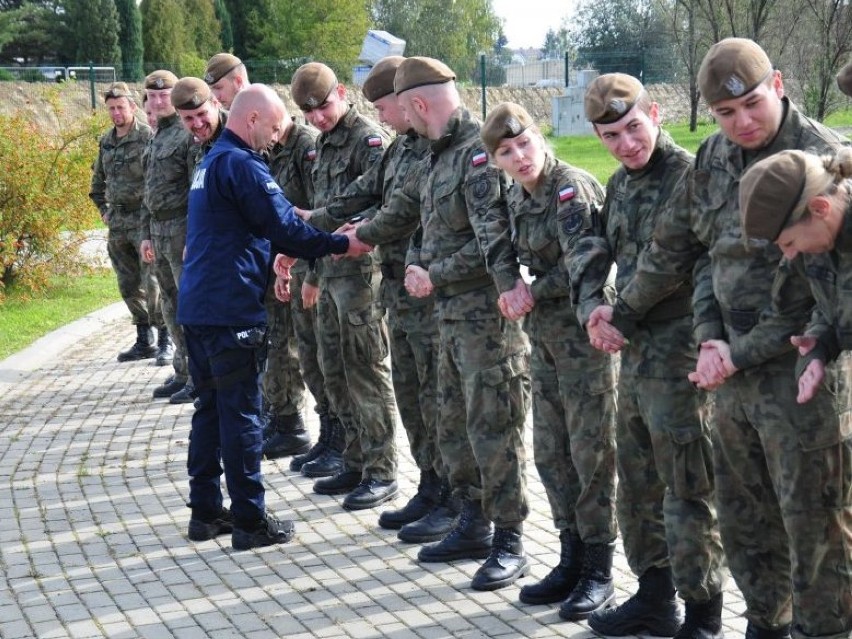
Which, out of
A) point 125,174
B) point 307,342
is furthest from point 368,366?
point 125,174

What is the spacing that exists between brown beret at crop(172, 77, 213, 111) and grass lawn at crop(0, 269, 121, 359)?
522 centimetres

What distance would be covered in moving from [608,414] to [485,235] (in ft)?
3.33

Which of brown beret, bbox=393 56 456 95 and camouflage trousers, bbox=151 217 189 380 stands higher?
brown beret, bbox=393 56 456 95

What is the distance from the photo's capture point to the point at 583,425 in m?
5.46

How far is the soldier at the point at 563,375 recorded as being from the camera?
17.9 feet

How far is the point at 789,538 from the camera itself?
4320 millimetres

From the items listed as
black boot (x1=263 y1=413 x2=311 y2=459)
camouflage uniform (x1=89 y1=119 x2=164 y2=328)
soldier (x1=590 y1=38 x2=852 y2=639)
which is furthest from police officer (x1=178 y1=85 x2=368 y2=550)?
camouflage uniform (x1=89 y1=119 x2=164 y2=328)

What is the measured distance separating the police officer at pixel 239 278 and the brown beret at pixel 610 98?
2.31 meters

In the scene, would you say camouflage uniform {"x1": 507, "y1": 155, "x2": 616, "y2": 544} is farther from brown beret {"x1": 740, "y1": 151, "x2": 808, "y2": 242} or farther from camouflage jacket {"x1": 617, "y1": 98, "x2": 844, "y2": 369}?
brown beret {"x1": 740, "y1": 151, "x2": 808, "y2": 242}

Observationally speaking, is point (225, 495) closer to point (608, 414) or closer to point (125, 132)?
point (608, 414)

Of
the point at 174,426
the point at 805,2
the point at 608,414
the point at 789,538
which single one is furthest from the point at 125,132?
the point at 805,2

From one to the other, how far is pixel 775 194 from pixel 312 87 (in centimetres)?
430

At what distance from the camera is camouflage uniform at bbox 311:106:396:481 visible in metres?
7.62

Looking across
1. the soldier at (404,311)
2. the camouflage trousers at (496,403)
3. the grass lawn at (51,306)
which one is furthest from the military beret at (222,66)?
the grass lawn at (51,306)
